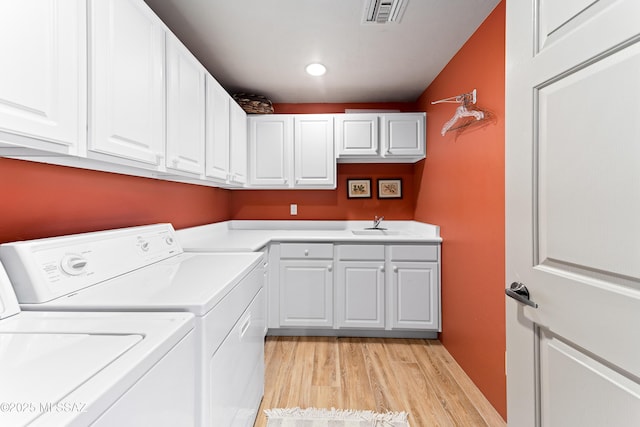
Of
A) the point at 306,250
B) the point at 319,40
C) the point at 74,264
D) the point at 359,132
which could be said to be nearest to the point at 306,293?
the point at 306,250

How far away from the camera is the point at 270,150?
304 centimetres

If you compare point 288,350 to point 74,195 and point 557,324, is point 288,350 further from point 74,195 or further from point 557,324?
point 557,324

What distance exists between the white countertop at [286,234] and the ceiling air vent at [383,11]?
162 cm

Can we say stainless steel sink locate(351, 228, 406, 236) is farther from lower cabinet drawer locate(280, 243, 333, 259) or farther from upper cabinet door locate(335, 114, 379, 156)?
upper cabinet door locate(335, 114, 379, 156)

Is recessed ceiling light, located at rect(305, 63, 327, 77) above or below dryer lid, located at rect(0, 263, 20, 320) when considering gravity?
above

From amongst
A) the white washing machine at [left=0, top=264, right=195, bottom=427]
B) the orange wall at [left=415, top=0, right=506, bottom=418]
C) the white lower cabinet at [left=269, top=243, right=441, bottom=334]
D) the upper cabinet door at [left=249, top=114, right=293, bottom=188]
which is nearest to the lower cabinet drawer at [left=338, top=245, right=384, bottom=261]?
the white lower cabinet at [left=269, top=243, right=441, bottom=334]

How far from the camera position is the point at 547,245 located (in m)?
0.86

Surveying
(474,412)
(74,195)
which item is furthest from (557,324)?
(74,195)

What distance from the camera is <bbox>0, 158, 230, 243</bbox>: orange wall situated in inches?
41.5

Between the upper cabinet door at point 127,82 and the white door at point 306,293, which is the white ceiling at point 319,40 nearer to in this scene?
the upper cabinet door at point 127,82

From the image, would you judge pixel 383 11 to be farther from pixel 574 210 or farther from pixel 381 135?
pixel 574 210

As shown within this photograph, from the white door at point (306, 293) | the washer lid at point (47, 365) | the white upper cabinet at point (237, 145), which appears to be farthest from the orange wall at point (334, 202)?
the washer lid at point (47, 365)

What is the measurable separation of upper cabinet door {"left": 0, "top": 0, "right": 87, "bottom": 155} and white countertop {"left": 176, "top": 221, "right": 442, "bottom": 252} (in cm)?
119

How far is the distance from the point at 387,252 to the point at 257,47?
193cm
